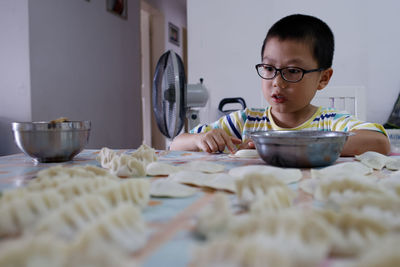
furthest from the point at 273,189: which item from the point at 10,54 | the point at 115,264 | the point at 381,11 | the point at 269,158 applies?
the point at 381,11

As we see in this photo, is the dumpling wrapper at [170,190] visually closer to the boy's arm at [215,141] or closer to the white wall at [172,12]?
the boy's arm at [215,141]

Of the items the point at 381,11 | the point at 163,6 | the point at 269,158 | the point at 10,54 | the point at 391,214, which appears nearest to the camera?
the point at 391,214

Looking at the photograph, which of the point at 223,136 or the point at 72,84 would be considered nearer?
the point at 223,136

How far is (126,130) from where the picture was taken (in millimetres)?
3959

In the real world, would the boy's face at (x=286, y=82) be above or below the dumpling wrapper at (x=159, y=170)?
above

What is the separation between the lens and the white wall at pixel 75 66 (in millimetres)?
2311

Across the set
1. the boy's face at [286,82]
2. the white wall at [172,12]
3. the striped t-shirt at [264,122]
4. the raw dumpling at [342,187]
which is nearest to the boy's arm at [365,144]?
the striped t-shirt at [264,122]

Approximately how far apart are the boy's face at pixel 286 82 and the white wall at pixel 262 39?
1412mm

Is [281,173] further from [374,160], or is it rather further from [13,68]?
[13,68]

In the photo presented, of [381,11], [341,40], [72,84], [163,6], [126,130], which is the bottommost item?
[126,130]

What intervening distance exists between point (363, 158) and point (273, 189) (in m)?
0.54

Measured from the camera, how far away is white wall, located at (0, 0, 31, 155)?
90.1 inches

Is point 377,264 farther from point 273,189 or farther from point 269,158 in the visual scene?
point 269,158

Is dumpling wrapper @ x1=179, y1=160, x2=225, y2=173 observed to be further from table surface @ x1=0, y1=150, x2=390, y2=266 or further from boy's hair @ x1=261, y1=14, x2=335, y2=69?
boy's hair @ x1=261, y1=14, x2=335, y2=69
